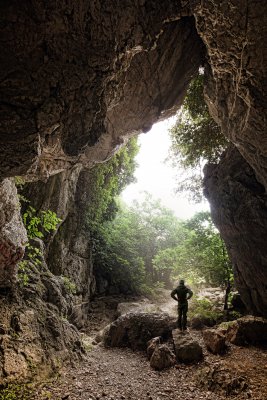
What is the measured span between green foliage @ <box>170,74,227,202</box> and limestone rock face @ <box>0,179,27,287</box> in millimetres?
8410

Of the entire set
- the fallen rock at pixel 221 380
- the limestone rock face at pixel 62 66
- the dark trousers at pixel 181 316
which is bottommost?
the fallen rock at pixel 221 380

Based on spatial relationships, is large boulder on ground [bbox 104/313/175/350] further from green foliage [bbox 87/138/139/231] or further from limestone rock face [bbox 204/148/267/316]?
green foliage [bbox 87/138/139/231]

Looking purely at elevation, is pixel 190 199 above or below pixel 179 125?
Result: below

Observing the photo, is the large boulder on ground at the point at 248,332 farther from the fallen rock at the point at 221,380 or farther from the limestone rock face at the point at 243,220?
the fallen rock at the point at 221,380

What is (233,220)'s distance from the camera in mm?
9703

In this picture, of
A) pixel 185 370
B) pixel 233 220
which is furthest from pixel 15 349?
pixel 233 220

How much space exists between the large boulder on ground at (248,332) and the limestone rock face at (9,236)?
6954 millimetres

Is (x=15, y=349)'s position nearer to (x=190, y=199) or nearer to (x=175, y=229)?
(x=190, y=199)

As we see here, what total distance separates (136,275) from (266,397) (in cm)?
1375

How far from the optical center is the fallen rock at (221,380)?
515 cm

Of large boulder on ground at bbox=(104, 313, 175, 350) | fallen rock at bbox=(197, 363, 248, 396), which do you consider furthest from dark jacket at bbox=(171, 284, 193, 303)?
fallen rock at bbox=(197, 363, 248, 396)

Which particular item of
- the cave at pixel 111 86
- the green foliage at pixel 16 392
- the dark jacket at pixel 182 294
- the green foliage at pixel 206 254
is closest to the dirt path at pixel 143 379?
the green foliage at pixel 16 392

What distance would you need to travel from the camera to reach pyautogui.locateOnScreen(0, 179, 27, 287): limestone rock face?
5.90m

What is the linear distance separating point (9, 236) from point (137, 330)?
6.17m
